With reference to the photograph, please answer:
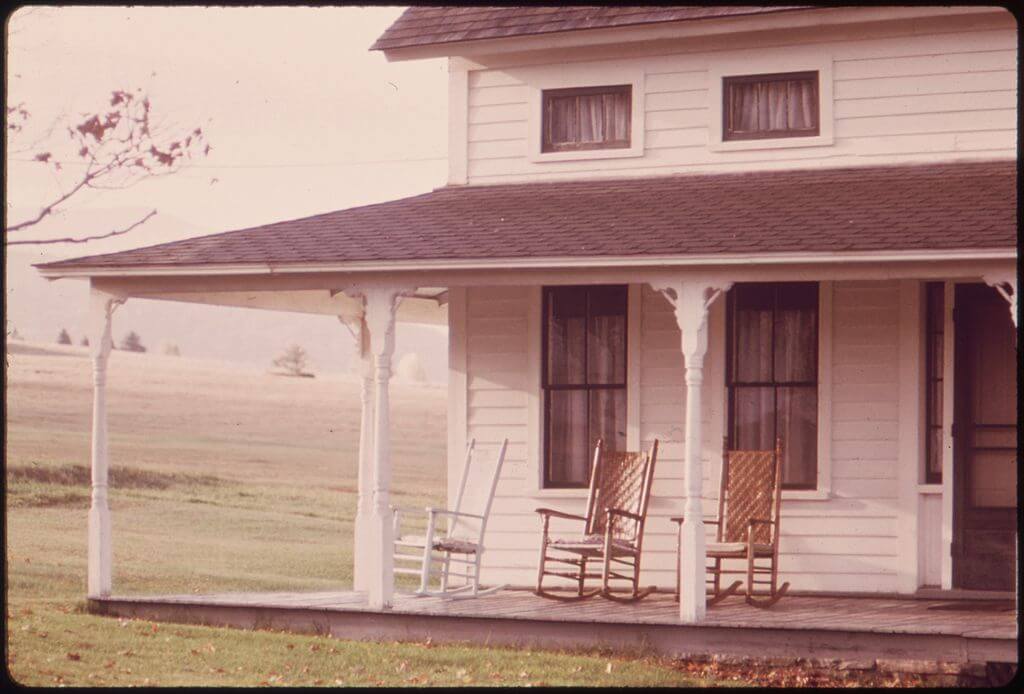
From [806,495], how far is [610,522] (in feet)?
5.24

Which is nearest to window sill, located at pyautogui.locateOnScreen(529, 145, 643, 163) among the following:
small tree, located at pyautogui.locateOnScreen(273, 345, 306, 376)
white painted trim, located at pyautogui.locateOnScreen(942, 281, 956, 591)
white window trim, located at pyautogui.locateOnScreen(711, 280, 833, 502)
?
white window trim, located at pyautogui.locateOnScreen(711, 280, 833, 502)

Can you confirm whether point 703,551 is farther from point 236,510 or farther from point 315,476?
point 315,476

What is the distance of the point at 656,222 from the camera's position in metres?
11.7

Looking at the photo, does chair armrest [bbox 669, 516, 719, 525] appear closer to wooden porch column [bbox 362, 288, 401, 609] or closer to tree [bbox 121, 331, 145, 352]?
wooden porch column [bbox 362, 288, 401, 609]

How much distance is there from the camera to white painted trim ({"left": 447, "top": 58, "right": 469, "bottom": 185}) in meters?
13.9

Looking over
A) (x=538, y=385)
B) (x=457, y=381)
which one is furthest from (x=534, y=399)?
(x=457, y=381)

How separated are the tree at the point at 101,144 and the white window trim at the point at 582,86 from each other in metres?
6.37

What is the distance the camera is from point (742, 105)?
13.1 metres

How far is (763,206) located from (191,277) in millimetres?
4266

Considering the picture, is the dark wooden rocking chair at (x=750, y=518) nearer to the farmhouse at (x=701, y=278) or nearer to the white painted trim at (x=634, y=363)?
the farmhouse at (x=701, y=278)

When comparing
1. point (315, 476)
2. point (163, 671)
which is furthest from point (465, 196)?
point (315, 476)

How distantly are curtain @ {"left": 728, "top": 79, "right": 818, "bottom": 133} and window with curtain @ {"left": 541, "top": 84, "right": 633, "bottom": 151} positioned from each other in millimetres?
915

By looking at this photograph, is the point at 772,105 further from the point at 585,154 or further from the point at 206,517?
the point at 206,517

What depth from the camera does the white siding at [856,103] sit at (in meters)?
12.4
